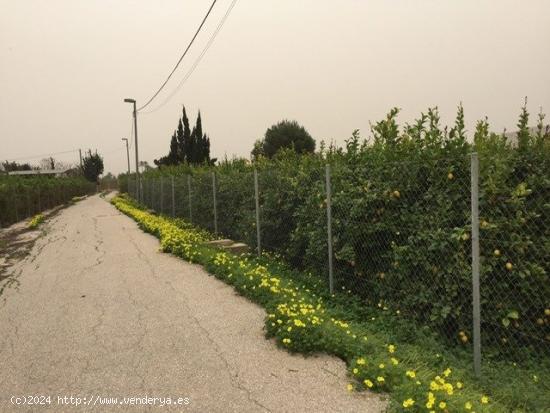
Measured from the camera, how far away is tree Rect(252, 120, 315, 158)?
48.1 meters

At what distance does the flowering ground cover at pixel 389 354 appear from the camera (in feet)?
11.0

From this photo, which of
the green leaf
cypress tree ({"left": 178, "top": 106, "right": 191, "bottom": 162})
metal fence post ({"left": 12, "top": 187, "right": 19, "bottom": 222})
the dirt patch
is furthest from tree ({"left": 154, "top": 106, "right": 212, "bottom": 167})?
the green leaf

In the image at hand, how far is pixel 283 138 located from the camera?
48250 mm

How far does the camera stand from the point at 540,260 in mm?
4238

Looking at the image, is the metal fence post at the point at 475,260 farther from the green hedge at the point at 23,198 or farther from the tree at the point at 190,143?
the tree at the point at 190,143

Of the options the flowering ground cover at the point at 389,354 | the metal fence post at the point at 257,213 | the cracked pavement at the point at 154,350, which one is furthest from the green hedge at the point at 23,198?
the flowering ground cover at the point at 389,354

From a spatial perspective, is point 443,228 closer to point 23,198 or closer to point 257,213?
point 257,213

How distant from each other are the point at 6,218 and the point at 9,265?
39.2ft

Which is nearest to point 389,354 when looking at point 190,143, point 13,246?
point 13,246

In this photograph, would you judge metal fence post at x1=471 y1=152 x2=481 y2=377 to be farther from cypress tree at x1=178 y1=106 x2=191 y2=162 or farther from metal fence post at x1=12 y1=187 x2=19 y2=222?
cypress tree at x1=178 y1=106 x2=191 y2=162

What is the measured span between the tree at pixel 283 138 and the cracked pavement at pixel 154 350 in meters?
40.7

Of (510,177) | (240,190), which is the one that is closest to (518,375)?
(510,177)

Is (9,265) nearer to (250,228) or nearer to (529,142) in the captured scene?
(250,228)

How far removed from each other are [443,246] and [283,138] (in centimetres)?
4433
